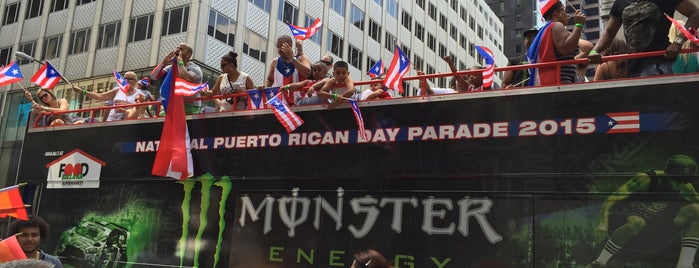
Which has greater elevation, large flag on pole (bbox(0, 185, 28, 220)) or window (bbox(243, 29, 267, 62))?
window (bbox(243, 29, 267, 62))

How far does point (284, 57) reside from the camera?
6.64m

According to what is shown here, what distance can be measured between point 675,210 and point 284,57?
433cm

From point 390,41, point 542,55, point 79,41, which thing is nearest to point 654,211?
point 542,55

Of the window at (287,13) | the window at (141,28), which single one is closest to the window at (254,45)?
the window at (287,13)

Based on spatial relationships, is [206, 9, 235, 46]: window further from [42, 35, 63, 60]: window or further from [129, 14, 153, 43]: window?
[42, 35, 63, 60]: window

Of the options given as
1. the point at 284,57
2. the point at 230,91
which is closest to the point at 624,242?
the point at 284,57

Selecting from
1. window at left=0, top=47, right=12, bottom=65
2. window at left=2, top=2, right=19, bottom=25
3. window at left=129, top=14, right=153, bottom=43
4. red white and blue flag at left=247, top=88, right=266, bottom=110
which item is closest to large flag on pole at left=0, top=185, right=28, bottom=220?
red white and blue flag at left=247, top=88, right=266, bottom=110

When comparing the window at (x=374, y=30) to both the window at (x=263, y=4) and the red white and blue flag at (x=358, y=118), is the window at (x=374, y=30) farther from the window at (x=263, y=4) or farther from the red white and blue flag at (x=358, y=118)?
the red white and blue flag at (x=358, y=118)

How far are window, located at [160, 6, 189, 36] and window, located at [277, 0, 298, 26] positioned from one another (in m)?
5.32

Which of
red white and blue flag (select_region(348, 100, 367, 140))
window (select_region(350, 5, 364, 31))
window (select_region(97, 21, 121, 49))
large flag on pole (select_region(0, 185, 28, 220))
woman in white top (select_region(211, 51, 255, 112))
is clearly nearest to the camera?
red white and blue flag (select_region(348, 100, 367, 140))

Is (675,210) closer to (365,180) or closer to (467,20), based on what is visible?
(365,180)

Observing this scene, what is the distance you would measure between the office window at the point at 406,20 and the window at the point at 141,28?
67.3ft

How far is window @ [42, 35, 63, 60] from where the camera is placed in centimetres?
2700

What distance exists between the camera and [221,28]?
23953 millimetres
